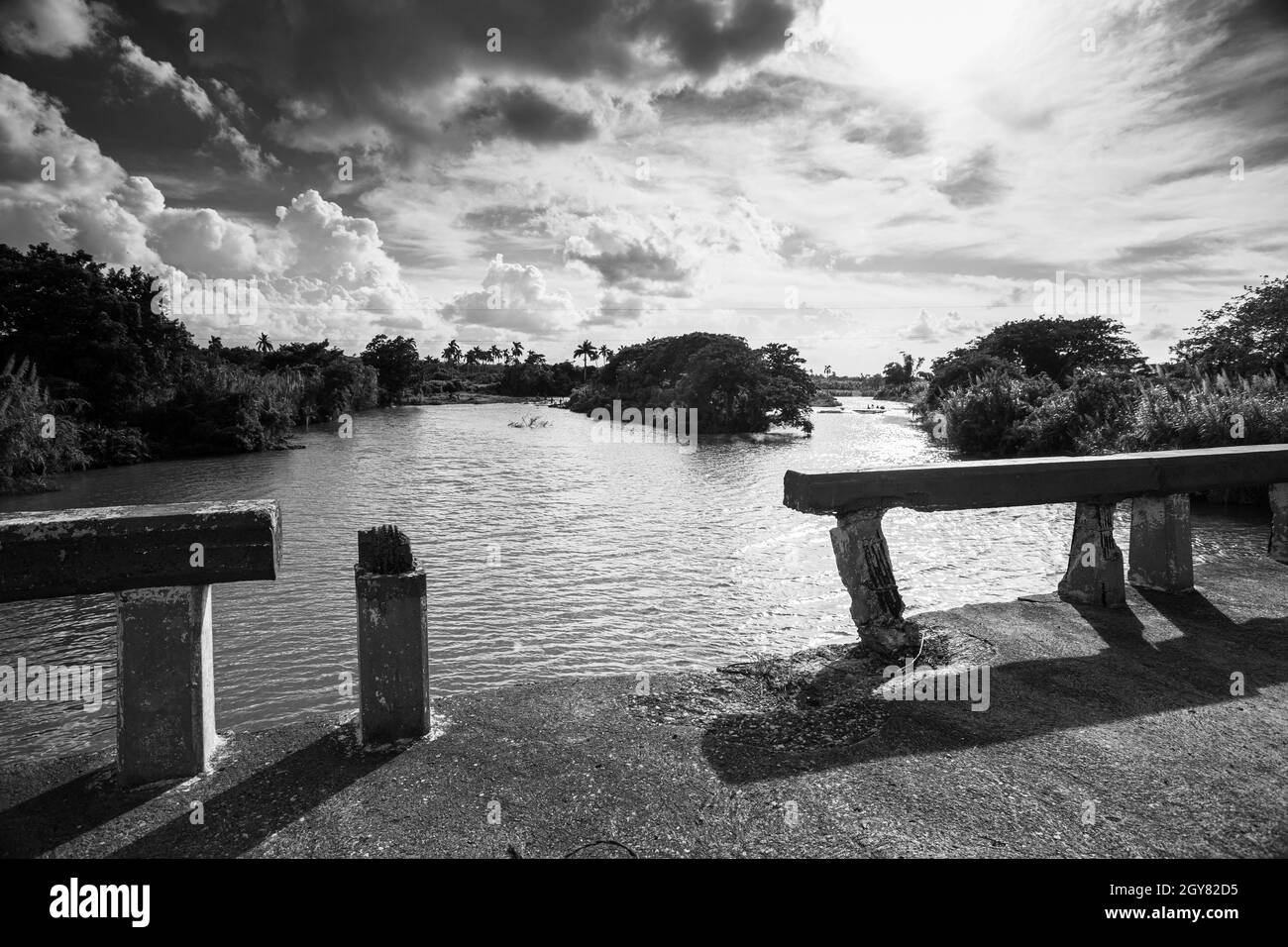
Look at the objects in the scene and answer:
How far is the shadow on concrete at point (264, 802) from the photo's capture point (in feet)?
9.29

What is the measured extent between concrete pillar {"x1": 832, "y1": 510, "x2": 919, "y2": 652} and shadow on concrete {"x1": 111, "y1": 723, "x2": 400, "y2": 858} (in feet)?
10.0

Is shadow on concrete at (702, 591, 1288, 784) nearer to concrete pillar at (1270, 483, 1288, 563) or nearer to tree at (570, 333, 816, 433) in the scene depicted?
concrete pillar at (1270, 483, 1288, 563)

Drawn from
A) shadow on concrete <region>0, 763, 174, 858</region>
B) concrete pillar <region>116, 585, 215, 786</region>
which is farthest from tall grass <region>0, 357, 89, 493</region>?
concrete pillar <region>116, 585, 215, 786</region>

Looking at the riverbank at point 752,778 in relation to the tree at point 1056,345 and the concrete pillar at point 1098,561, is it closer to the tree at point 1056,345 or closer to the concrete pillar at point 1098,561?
the concrete pillar at point 1098,561

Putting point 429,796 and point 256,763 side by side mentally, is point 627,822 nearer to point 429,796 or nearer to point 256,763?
point 429,796

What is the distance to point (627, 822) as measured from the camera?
2994 millimetres

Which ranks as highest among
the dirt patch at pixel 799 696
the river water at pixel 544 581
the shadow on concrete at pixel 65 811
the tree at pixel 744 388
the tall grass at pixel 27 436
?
the tree at pixel 744 388

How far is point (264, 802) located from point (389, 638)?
0.85 m

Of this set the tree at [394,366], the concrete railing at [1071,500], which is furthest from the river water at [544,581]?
the tree at [394,366]

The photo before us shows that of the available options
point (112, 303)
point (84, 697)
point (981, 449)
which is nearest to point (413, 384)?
point (112, 303)

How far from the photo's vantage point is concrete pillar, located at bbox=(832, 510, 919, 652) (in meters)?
4.84

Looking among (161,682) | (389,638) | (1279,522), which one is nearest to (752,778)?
(389,638)

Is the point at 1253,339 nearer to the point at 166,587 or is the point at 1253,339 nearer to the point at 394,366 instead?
the point at 166,587

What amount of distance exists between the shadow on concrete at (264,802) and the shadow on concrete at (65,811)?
266 millimetres
